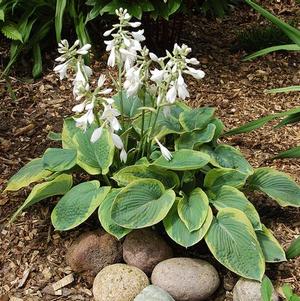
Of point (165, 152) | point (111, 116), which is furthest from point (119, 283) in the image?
point (111, 116)

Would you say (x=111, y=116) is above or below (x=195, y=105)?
above

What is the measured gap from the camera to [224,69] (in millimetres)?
4961

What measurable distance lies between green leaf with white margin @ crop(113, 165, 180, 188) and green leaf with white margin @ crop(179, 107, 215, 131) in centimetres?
28

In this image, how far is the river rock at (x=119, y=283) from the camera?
3143mm

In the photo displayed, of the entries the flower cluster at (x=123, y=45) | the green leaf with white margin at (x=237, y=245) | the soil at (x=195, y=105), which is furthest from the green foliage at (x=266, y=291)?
the flower cluster at (x=123, y=45)

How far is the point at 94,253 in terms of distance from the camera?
3.33 m

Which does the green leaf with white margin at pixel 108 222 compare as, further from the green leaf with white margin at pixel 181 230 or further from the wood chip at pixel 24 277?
the wood chip at pixel 24 277

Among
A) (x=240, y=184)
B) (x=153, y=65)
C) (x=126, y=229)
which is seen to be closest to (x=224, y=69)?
(x=153, y=65)

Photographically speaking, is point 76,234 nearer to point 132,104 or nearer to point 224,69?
point 132,104

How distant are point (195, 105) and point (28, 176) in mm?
1477

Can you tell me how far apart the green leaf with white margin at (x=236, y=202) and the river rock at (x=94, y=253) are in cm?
53

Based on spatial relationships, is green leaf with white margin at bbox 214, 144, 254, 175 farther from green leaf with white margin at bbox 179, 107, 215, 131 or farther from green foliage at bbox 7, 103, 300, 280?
green leaf with white margin at bbox 179, 107, 215, 131

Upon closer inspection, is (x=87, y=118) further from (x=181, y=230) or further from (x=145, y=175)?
(x=181, y=230)

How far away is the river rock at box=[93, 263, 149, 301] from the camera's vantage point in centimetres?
314
